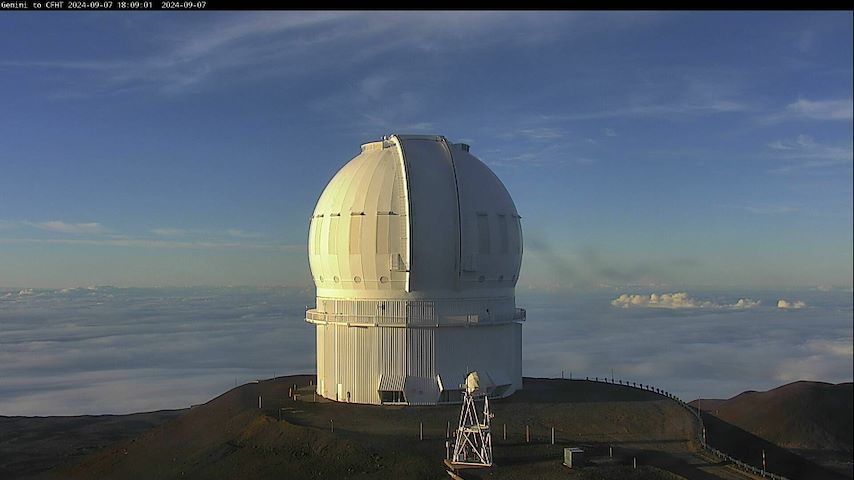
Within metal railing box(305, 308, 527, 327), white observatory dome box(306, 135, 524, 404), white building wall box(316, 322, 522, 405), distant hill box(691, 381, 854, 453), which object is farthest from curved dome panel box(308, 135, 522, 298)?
distant hill box(691, 381, 854, 453)

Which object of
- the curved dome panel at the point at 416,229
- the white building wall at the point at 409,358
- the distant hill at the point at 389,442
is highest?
the curved dome panel at the point at 416,229

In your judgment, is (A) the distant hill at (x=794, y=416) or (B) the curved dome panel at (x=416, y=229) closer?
(B) the curved dome panel at (x=416, y=229)

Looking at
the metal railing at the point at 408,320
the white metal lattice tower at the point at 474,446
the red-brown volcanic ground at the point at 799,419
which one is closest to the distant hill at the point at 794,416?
the red-brown volcanic ground at the point at 799,419

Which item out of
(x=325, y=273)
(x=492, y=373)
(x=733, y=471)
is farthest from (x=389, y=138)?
(x=733, y=471)

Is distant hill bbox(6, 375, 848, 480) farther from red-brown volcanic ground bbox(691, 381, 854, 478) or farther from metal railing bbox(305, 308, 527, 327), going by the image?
red-brown volcanic ground bbox(691, 381, 854, 478)

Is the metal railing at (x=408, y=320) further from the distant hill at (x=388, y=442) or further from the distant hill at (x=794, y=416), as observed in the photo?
the distant hill at (x=794, y=416)

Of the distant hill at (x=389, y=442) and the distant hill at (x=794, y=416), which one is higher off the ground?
the distant hill at (x=389, y=442)

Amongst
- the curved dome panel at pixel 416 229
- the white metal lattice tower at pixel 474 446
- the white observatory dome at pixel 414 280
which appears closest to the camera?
Answer: the white metal lattice tower at pixel 474 446
